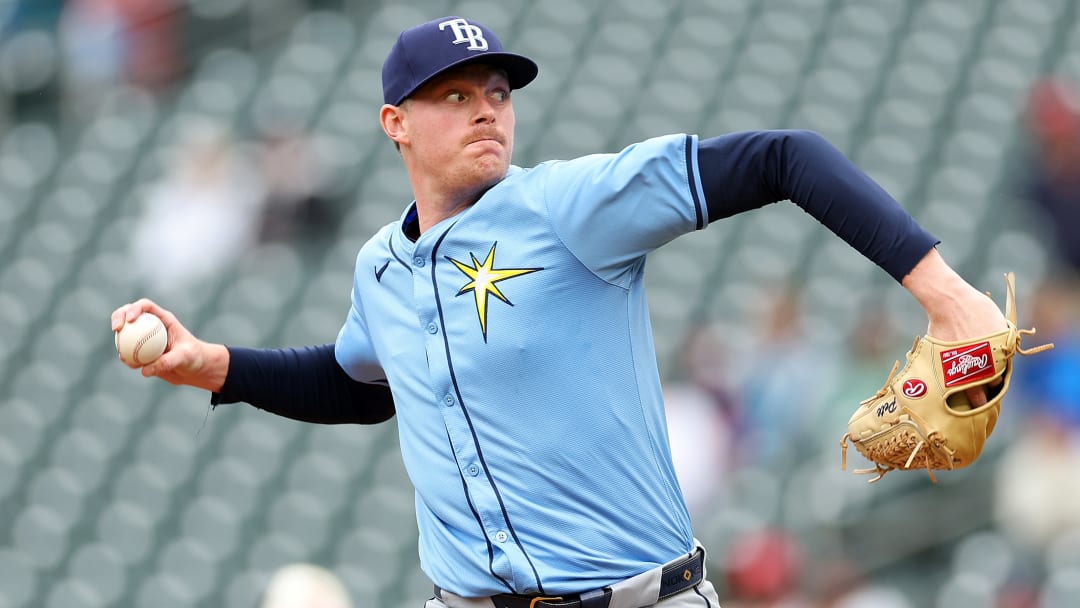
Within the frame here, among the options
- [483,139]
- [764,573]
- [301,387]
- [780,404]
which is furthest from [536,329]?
[780,404]

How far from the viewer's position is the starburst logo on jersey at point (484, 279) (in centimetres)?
268

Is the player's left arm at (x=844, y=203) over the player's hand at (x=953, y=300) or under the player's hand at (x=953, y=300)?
over

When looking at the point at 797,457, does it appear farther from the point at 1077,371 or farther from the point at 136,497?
the point at 136,497

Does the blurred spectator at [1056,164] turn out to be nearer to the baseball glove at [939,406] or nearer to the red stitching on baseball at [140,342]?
the baseball glove at [939,406]

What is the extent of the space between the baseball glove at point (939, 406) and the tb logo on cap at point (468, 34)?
0.97m

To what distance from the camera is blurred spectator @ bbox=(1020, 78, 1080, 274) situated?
6.57 meters

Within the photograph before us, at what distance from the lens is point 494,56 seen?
2.80 m

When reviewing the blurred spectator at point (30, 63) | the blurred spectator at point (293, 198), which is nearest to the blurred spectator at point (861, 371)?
the blurred spectator at point (293, 198)

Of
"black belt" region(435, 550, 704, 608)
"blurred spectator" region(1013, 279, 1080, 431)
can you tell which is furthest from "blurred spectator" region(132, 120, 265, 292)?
"black belt" region(435, 550, 704, 608)

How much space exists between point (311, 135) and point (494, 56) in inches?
240

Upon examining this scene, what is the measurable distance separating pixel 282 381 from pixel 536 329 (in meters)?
0.85

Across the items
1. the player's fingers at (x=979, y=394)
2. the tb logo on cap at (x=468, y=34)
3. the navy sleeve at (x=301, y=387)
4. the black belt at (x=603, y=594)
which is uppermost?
the tb logo on cap at (x=468, y=34)

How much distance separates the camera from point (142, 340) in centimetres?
297

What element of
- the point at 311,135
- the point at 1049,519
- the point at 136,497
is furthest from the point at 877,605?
the point at 311,135
